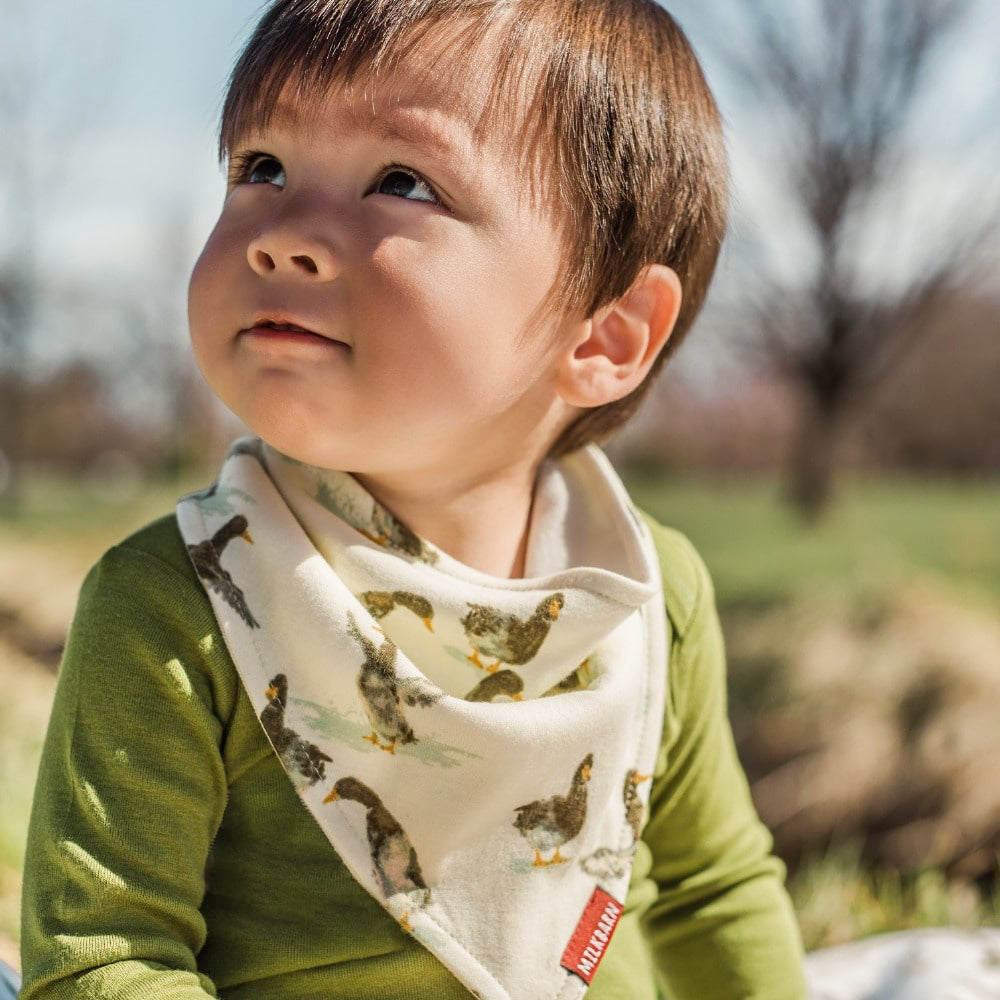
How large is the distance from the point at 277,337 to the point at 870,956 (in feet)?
4.03

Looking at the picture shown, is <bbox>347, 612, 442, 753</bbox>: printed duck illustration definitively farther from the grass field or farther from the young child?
the grass field

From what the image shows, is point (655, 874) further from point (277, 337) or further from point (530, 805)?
point (277, 337)

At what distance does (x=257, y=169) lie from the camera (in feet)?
3.74

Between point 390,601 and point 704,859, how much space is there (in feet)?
1.76

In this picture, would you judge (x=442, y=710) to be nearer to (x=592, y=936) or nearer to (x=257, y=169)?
(x=592, y=936)

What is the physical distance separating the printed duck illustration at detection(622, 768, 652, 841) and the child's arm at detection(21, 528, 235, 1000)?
0.43 m

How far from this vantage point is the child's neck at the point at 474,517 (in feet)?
4.02

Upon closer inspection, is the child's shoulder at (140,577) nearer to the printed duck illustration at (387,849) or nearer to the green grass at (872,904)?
the printed duck illustration at (387,849)

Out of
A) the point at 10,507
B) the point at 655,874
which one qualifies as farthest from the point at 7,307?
the point at 655,874

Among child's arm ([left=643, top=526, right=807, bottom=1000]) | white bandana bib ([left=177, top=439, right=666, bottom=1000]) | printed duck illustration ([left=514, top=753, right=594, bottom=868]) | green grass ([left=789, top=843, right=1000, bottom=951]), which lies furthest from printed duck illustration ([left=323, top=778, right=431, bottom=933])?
green grass ([left=789, top=843, right=1000, bottom=951])


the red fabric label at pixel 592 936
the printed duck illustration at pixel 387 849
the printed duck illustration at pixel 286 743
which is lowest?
the red fabric label at pixel 592 936

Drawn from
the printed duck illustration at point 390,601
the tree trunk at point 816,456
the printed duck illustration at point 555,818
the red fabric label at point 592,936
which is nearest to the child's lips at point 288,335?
the printed duck illustration at point 390,601

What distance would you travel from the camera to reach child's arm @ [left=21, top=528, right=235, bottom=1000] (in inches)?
37.9

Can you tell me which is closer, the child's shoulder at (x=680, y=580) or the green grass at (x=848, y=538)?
the child's shoulder at (x=680, y=580)
